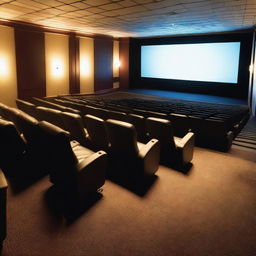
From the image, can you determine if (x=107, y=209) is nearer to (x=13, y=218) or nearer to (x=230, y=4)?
(x=13, y=218)

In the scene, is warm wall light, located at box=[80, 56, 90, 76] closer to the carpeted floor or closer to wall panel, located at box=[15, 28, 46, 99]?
wall panel, located at box=[15, 28, 46, 99]

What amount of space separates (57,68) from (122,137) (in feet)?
24.0

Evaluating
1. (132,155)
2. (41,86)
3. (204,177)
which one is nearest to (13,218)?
(132,155)

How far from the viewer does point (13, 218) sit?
217cm

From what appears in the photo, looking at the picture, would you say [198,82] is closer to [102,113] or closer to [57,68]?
[57,68]

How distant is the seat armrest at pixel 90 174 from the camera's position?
2262mm

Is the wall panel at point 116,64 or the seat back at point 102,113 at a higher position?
the wall panel at point 116,64

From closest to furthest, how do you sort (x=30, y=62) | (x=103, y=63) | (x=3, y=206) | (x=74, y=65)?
(x=3, y=206) → (x=30, y=62) → (x=74, y=65) → (x=103, y=63)

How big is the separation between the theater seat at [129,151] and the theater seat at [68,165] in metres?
0.30

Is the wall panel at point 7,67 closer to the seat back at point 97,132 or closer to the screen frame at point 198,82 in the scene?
the seat back at point 97,132

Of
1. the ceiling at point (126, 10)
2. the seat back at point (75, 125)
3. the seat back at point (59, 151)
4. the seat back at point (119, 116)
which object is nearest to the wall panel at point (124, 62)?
the ceiling at point (126, 10)

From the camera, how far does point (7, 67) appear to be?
293 inches

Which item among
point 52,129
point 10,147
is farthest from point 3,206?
point 10,147

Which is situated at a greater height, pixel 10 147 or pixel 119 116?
pixel 119 116
